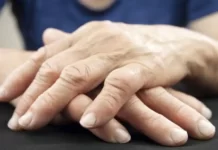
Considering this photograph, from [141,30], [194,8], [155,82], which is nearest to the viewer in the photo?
[155,82]

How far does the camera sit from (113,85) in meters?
0.64

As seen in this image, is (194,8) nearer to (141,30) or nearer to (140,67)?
(141,30)

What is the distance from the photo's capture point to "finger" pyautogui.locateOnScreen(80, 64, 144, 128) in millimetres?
611

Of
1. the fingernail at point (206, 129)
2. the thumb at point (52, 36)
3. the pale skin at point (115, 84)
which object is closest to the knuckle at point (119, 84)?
the pale skin at point (115, 84)

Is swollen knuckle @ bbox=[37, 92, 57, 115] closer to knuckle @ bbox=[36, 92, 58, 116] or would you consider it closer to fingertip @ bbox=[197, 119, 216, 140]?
knuckle @ bbox=[36, 92, 58, 116]

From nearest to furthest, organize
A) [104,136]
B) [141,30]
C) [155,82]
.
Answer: [104,136] → [155,82] → [141,30]

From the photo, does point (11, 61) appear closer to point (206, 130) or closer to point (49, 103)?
point (49, 103)

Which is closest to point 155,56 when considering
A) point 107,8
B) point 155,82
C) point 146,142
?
point 155,82

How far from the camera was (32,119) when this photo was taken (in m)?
0.65

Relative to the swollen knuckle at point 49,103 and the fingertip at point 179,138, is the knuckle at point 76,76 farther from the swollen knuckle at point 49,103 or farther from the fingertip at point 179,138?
the fingertip at point 179,138

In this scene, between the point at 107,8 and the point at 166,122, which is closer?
the point at 166,122

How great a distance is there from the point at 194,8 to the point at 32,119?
26.1 inches

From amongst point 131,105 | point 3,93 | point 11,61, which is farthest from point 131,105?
point 11,61

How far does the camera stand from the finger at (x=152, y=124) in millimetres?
598
